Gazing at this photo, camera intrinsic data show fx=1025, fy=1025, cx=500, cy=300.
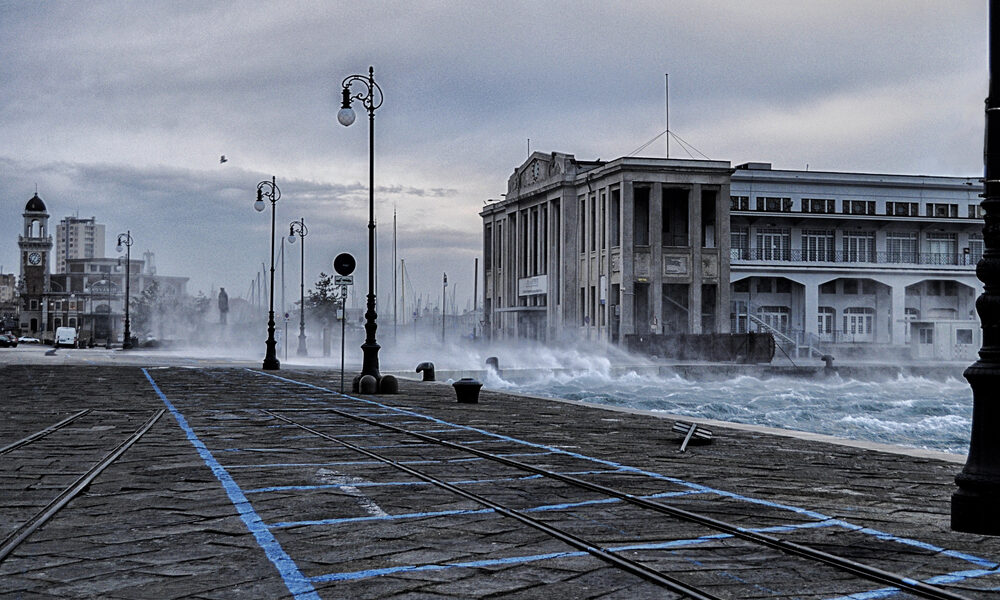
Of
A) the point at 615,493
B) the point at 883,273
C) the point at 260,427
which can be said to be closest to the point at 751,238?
the point at 883,273

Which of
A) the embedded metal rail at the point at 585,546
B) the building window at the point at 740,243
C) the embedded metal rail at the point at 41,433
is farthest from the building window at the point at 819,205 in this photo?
the embedded metal rail at the point at 585,546

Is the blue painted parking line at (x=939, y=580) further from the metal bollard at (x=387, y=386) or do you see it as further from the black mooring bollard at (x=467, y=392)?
the metal bollard at (x=387, y=386)

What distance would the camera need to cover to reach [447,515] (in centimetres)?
760

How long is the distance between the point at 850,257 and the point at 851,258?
98mm

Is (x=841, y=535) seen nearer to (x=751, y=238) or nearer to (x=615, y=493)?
(x=615, y=493)

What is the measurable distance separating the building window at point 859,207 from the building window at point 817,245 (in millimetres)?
1929

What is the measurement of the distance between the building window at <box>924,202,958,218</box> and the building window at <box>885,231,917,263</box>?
185 cm

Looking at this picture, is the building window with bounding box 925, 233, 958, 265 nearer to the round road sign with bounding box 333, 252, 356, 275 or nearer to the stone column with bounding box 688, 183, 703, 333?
the stone column with bounding box 688, 183, 703, 333

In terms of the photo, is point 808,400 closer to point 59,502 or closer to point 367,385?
point 367,385

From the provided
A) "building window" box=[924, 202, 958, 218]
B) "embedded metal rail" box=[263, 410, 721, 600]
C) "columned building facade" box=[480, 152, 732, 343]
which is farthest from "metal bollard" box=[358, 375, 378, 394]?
"building window" box=[924, 202, 958, 218]

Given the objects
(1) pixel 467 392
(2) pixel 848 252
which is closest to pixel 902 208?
(2) pixel 848 252

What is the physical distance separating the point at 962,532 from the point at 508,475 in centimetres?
417

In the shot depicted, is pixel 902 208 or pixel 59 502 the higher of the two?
pixel 902 208

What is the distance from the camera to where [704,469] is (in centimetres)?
1056
